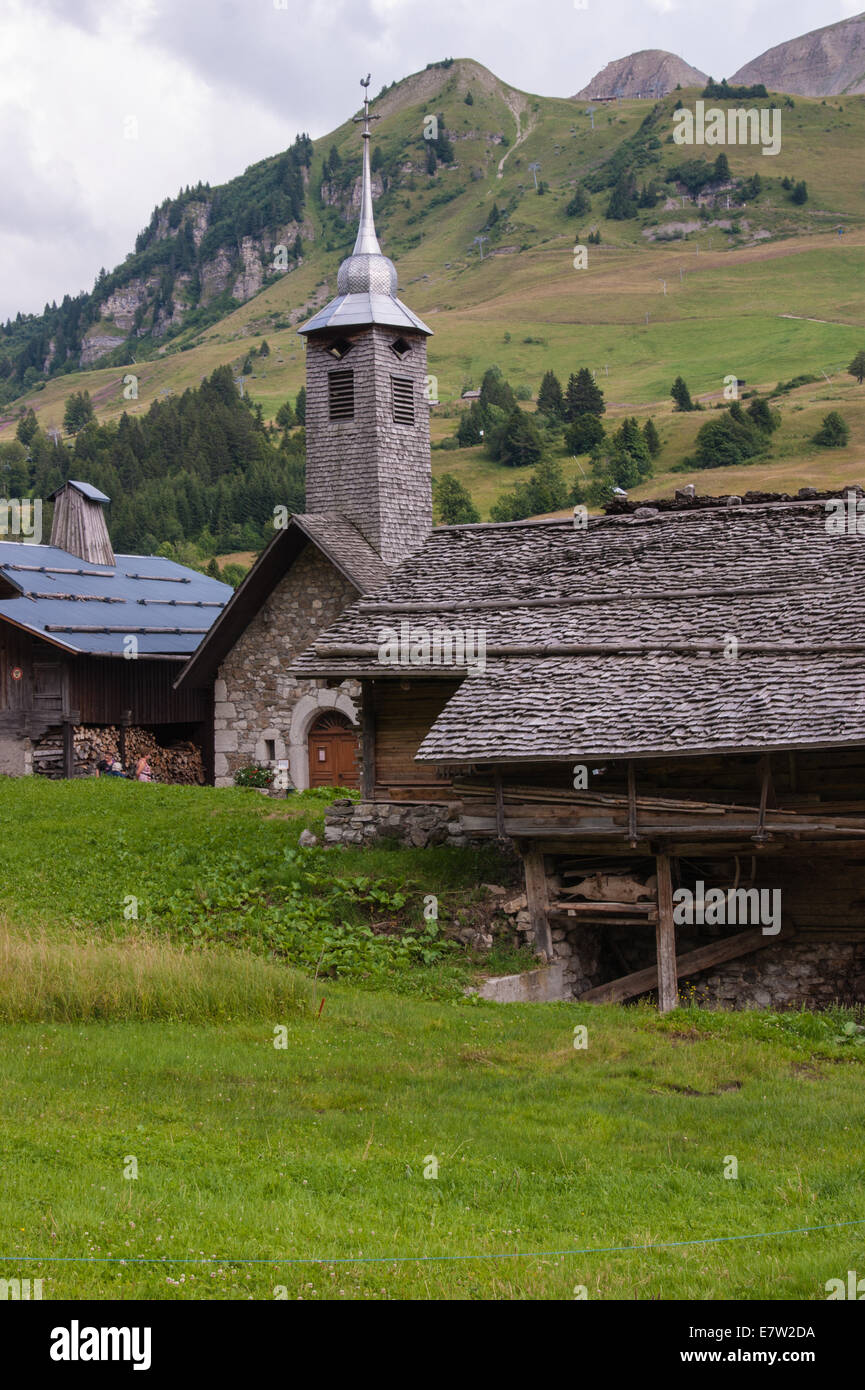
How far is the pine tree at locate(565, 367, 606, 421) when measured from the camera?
123m

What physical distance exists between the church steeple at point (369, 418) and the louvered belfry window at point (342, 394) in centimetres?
2

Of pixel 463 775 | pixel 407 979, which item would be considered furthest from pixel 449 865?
pixel 407 979

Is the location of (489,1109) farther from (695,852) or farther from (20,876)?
(20,876)

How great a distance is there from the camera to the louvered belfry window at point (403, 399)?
114ft

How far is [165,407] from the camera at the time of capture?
120312 mm

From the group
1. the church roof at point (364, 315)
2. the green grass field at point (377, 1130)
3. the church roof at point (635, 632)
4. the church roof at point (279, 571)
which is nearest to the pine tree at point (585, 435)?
the church roof at point (364, 315)

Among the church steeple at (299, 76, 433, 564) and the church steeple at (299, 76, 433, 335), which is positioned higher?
the church steeple at (299, 76, 433, 335)

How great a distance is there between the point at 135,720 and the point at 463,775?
17.9m

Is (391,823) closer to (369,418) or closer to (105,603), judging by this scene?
(369,418)

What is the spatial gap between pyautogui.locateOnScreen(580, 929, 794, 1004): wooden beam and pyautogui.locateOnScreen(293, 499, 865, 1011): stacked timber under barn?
1.1 inches

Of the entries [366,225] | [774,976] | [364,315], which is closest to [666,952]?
[774,976]

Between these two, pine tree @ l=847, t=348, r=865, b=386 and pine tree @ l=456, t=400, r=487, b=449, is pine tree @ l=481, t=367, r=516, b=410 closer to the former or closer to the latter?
pine tree @ l=456, t=400, r=487, b=449

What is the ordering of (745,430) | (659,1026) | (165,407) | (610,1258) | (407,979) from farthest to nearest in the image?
(165,407) < (745,430) < (407,979) < (659,1026) < (610,1258)

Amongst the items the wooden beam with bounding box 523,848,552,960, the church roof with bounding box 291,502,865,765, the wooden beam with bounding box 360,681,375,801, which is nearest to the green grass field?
the wooden beam with bounding box 523,848,552,960
